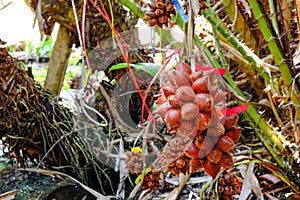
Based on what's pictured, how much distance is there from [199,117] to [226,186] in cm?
35

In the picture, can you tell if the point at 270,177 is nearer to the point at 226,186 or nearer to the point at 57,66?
the point at 226,186

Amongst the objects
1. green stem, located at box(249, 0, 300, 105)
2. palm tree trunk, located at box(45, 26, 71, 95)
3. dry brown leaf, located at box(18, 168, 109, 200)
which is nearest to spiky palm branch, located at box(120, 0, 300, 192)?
green stem, located at box(249, 0, 300, 105)

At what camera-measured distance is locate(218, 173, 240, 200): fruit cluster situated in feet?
2.40

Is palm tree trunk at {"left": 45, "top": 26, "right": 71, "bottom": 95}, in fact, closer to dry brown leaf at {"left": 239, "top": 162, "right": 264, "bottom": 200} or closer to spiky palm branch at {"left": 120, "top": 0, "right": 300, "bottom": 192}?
spiky palm branch at {"left": 120, "top": 0, "right": 300, "bottom": 192}

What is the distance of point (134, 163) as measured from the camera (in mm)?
876

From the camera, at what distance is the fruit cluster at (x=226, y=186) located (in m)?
0.73

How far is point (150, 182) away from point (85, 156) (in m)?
0.17

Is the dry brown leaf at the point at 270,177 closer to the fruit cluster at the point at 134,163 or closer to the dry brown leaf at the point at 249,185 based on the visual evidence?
the dry brown leaf at the point at 249,185

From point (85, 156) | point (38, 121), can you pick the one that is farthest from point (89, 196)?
point (38, 121)

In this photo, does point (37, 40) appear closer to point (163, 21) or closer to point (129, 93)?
point (129, 93)

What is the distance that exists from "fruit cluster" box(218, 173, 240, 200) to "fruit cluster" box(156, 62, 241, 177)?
0.91ft

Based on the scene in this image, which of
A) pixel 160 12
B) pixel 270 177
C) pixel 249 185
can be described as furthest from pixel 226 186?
pixel 160 12

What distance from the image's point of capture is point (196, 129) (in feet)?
1.41

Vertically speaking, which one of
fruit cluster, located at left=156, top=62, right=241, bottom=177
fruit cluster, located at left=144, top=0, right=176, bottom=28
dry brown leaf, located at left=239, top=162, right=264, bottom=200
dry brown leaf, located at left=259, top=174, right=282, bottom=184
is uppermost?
fruit cluster, located at left=144, top=0, right=176, bottom=28
